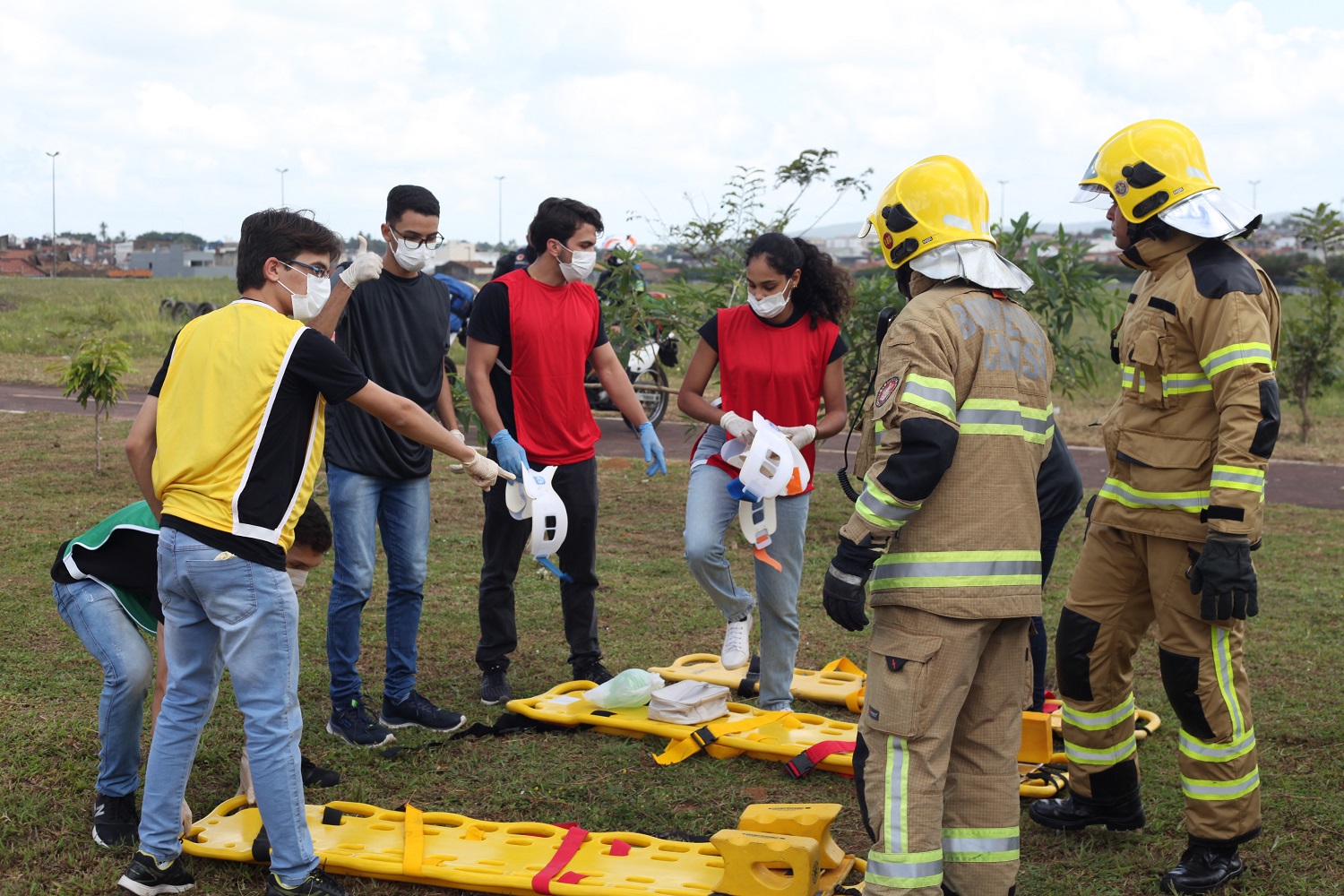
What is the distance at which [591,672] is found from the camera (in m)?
5.52

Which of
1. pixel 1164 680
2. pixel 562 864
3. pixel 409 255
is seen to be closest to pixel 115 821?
pixel 562 864

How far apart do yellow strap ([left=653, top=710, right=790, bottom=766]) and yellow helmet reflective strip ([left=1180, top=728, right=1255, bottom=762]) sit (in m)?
1.71

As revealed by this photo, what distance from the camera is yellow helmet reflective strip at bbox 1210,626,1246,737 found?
3.61 meters

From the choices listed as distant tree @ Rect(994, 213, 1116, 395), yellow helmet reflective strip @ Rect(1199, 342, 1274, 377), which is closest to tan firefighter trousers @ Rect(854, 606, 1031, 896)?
yellow helmet reflective strip @ Rect(1199, 342, 1274, 377)

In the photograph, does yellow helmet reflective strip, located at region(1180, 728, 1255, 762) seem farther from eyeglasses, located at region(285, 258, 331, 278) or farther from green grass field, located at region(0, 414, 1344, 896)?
eyeglasses, located at region(285, 258, 331, 278)

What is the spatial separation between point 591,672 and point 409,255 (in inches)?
81.2

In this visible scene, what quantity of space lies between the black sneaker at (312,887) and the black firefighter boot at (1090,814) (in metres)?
2.34

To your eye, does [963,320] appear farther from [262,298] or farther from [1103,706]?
[262,298]

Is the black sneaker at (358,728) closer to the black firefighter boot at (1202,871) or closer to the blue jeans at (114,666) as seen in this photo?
the blue jeans at (114,666)

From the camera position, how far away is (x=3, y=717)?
476 centimetres

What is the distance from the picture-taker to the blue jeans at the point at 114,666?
12.4 feet

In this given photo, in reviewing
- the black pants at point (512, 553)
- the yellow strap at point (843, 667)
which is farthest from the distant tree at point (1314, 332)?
the black pants at point (512, 553)

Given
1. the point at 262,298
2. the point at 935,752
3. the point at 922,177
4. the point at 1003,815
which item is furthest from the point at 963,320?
the point at 262,298

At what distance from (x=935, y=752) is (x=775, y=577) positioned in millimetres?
1870
